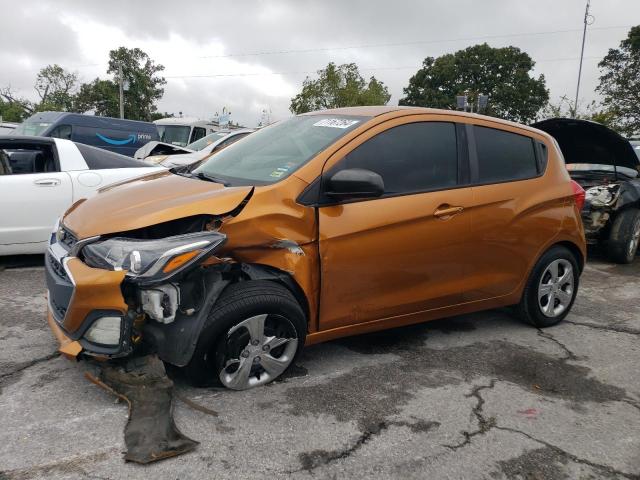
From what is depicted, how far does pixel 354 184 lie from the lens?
2992mm

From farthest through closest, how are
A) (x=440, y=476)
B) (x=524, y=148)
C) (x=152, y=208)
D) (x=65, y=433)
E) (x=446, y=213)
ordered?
(x=524, y=148) → (x=446, y=213) → (x=152, y=208) → (x=65, y=433) → (x=440, y=476)

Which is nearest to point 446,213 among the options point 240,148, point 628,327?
point 240,148

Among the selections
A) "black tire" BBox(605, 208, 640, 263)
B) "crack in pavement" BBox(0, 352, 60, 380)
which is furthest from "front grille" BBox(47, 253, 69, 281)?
"black tire" BBox(605, 208, 640, 263)

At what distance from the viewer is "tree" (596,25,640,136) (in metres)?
33.8

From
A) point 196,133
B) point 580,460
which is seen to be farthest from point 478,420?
point 196,133

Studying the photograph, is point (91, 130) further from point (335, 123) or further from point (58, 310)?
point (58, 310)

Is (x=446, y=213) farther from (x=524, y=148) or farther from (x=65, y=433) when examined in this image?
(x=65, y=433)

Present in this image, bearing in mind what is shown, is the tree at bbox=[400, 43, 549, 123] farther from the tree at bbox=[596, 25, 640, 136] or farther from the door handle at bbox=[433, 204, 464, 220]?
the door handle at bbox=[433, 204, 464, 220]

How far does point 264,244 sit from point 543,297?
8.31 ft

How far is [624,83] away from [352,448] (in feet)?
131

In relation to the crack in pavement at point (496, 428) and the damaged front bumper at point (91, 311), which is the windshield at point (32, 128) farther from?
the crack in pavement at point (496, 428)

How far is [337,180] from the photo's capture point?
9.86 ft

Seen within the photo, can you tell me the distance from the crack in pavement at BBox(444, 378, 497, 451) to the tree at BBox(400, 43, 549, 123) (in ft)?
171

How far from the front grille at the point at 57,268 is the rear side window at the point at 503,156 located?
2.66 meters
